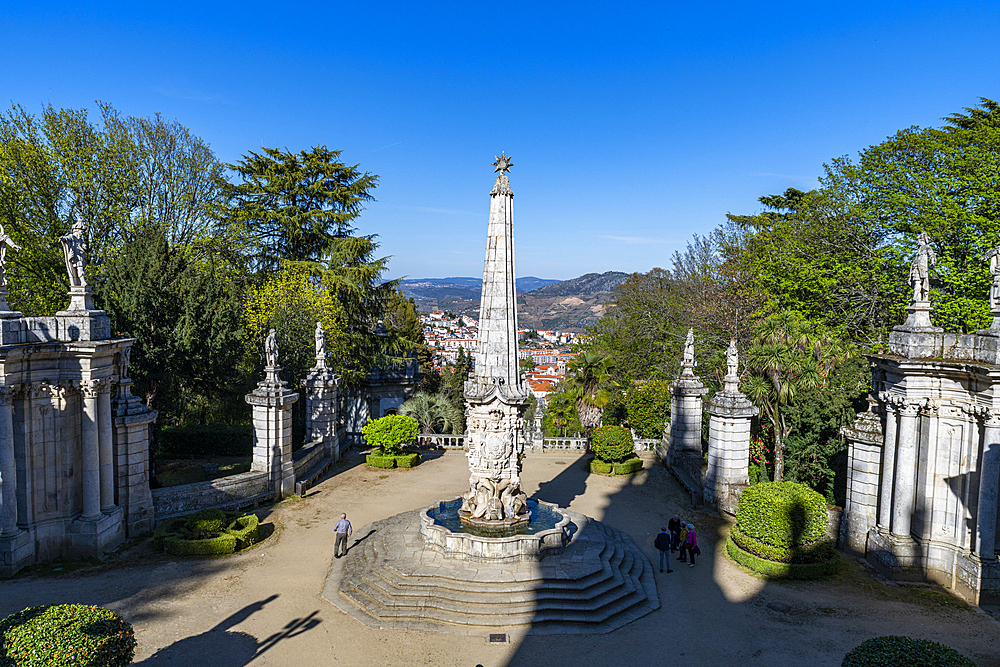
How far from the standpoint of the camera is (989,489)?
13977 millimetres

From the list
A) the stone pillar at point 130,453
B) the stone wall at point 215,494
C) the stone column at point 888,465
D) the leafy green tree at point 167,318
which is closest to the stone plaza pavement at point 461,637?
the stone pillar at point 130,453

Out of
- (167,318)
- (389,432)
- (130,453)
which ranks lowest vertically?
(389,432)

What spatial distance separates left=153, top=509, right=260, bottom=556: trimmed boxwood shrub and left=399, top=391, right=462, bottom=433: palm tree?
14453 millimetres

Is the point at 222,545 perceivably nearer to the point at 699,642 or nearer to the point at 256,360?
the point at 699,642

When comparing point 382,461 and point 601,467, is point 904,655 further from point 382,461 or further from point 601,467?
point 382,461

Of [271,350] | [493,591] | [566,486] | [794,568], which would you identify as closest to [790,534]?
[794,568]

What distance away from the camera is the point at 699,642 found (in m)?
12.5

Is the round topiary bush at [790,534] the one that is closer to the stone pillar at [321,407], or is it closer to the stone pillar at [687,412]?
the stone pillar at [687,412]

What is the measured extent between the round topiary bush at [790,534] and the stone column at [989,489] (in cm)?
325

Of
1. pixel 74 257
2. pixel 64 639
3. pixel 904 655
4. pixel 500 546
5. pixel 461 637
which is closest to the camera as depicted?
pixel 904 655

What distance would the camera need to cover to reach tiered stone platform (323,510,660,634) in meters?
13.1

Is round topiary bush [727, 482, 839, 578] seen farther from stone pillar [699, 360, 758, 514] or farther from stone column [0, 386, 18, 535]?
stone column [0, 386, 18, 535]

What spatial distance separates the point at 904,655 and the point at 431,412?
1036 inches

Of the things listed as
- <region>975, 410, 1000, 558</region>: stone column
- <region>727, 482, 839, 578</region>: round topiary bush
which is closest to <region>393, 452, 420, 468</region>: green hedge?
<region>727, 482, 839, 578</region>: round topiary bush
